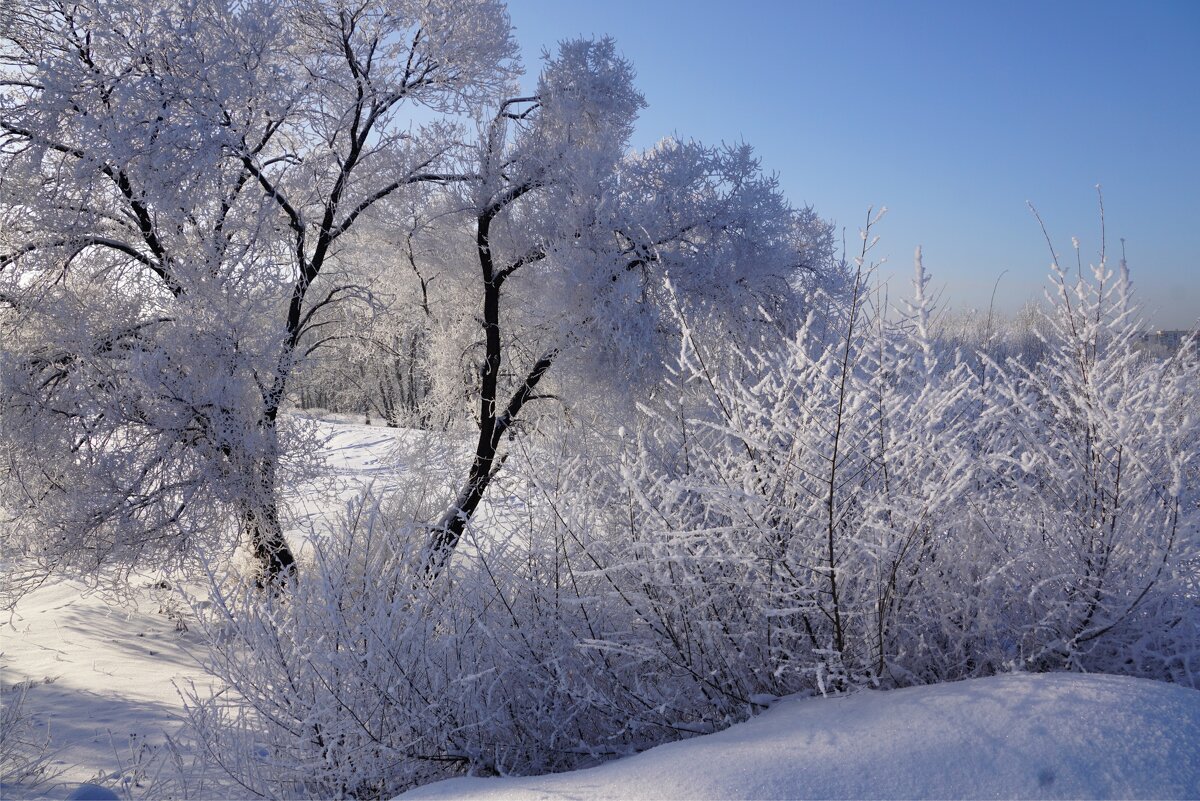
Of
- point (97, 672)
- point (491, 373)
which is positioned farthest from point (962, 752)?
point (97, 672)

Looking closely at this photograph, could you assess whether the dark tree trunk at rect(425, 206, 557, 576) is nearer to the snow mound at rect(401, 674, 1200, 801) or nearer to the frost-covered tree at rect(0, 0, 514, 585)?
the frost-covered tree at rect(0, 0, 514, 585)

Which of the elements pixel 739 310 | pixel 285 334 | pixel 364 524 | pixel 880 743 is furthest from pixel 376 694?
pixel 739 310

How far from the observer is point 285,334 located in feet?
26.0

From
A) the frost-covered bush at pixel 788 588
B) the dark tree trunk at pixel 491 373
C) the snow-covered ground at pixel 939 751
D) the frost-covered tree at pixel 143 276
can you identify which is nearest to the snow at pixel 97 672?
the frost-covered tree at pixel 143 276

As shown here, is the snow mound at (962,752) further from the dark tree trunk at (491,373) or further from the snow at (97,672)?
the dark tree trunk at (491,373)

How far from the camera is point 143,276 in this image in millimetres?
8531

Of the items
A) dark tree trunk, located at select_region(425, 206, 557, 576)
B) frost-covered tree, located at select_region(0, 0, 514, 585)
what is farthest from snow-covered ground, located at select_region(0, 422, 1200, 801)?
dark tree trunk, located at select_region(425, 206, 557, 576)

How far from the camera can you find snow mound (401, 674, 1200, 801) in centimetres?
211

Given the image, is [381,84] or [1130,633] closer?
[1130,633]

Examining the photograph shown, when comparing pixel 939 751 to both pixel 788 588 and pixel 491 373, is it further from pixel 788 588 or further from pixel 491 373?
pixel 491 373

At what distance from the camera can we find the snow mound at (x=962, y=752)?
2.11 metres

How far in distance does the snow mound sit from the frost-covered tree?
621cm

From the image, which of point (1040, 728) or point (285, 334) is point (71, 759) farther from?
point (1040, 728)

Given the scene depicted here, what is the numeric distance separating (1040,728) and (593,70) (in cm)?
1012
